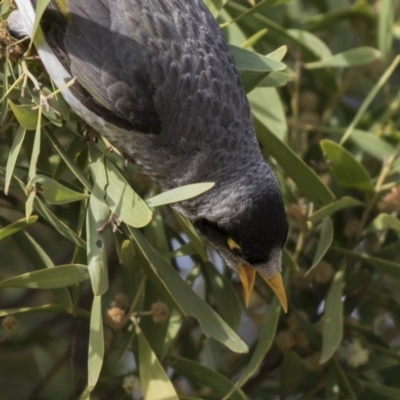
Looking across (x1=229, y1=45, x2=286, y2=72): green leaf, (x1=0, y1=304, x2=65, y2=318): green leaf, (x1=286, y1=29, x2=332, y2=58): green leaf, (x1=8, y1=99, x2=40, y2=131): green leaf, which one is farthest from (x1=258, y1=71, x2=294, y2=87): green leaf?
(x1=0, y1=304, x2=65, y2=318): green leaf

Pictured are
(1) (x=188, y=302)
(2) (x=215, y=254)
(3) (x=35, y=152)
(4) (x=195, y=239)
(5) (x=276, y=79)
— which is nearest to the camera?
(3) (x=35, y=152)

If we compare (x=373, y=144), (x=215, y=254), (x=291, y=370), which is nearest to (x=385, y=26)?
(x=373, y=144)

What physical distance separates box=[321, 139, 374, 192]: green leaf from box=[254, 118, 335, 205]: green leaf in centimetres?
9

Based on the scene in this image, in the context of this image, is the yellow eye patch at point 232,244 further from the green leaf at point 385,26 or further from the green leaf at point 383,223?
the green leaf at point 385,26

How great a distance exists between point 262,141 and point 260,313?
37.5 inches

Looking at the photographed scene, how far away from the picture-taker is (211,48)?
107 inches

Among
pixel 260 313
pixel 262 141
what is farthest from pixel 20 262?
pixel 262 141

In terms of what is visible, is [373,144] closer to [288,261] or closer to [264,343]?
[288,261]

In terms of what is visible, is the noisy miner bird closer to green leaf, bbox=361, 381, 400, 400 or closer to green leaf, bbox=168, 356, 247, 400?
green leaf, bbox=168, 356, 247, 400

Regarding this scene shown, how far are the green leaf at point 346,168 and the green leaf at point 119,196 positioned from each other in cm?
Result: 64

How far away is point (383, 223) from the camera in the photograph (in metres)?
→ 2.83

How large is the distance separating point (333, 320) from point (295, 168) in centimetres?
43

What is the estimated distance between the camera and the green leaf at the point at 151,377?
2.47 m

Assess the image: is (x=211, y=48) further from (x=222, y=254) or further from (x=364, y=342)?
(x=364, y=342)
